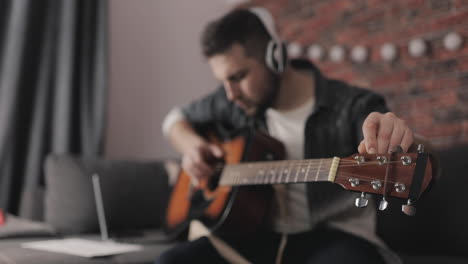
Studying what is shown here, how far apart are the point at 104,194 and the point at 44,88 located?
0.65m

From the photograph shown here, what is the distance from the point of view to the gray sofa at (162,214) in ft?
5.24

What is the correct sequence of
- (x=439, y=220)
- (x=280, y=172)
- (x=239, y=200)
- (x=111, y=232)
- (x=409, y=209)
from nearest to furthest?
(x=409, y=209) < (x=280, y=172) < (x=239, y=200) < (x=439, y=220) < (x=111, y=232)

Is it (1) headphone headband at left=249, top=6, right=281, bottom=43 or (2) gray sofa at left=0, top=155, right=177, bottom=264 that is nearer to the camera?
(1) headphone headband at left=249, top=6, right=281, bottom=43

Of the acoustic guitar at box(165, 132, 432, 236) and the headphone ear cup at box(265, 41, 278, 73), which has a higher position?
the headphone ear cup at box(265, 41, 278, 73)

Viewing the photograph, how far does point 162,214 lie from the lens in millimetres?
1969

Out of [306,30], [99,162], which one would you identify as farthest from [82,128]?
[306,30]

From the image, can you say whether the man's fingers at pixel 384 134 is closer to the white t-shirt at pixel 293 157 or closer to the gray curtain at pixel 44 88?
the white t-shirt at pixel 293 157

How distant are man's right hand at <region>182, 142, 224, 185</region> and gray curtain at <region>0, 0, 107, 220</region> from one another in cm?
77

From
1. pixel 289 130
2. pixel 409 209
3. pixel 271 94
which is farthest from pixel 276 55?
pixel 409 209

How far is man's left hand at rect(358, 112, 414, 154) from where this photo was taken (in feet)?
3.05

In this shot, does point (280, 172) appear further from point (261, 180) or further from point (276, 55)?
point (276, 55)

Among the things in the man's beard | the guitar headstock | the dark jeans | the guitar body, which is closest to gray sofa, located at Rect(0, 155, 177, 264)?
the guitar body

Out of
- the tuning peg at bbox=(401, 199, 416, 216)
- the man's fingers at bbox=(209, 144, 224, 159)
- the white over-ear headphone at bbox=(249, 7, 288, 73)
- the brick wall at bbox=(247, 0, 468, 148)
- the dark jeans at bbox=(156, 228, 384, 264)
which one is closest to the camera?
the tuning peg at bbox=(401, 199, 416, 216)

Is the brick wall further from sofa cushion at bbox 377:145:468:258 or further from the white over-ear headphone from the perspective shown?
the white over-ear headphone
